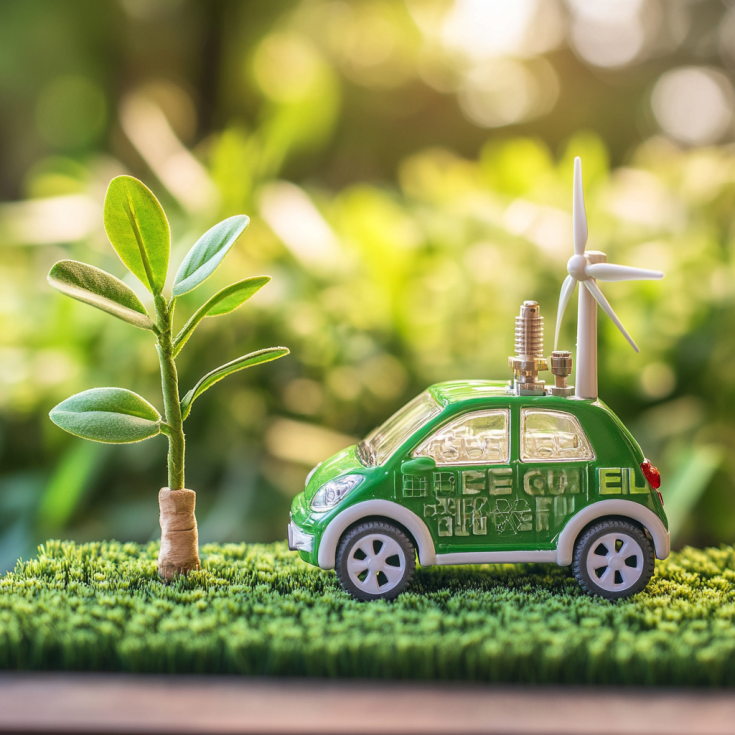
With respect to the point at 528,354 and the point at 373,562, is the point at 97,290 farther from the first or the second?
the point at 528,354

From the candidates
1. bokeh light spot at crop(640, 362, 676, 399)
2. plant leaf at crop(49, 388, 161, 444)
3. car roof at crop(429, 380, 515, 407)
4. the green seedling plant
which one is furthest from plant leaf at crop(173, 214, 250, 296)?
bokeh light spot at crop(640, 362, 676, 399)

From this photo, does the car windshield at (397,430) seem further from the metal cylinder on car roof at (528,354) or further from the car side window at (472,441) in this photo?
the metal cylinder on car roof at (528,354)

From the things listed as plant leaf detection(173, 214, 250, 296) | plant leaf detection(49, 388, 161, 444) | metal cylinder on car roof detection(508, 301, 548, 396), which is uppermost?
plant leaf detection(173, 214, 250, 296)

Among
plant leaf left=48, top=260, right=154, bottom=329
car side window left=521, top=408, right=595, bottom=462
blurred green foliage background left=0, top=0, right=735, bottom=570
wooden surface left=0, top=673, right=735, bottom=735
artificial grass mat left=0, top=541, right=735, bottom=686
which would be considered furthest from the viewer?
blurred green foliage background left=0, top=0, right=735, bottom=570

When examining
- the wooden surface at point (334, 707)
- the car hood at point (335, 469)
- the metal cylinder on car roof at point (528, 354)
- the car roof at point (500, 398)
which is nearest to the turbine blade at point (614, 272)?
the metal cylinder on car roof at point (528, 354)

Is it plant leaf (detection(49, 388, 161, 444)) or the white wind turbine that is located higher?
the white wind turbine

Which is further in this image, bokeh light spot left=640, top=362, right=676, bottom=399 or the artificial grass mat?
bokeh light spot left=640, top=362, right=676, bottom=399

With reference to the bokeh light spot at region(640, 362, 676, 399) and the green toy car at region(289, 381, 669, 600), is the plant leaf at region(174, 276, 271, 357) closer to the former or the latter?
the green toy car at region(289, 381, 669, 600)

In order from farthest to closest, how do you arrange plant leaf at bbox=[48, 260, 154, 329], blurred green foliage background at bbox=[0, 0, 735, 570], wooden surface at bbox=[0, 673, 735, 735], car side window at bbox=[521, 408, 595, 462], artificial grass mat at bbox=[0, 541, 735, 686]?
blurred green foliage background at bbox=[0, 0, 735, 570], car side window at bbox=[521, 408, 595, 462], plant leaf at bbox=[48, 260, 154, 329], artificial grass mat at bbox=[0, 541, 735, 686], wooden surface at bbox=[0, 673, 735, 735]

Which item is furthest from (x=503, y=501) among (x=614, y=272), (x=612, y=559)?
(x=614, y=272)

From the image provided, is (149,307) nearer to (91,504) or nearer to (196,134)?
(91,504)

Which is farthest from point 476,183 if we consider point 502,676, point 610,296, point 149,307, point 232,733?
point 232,733
